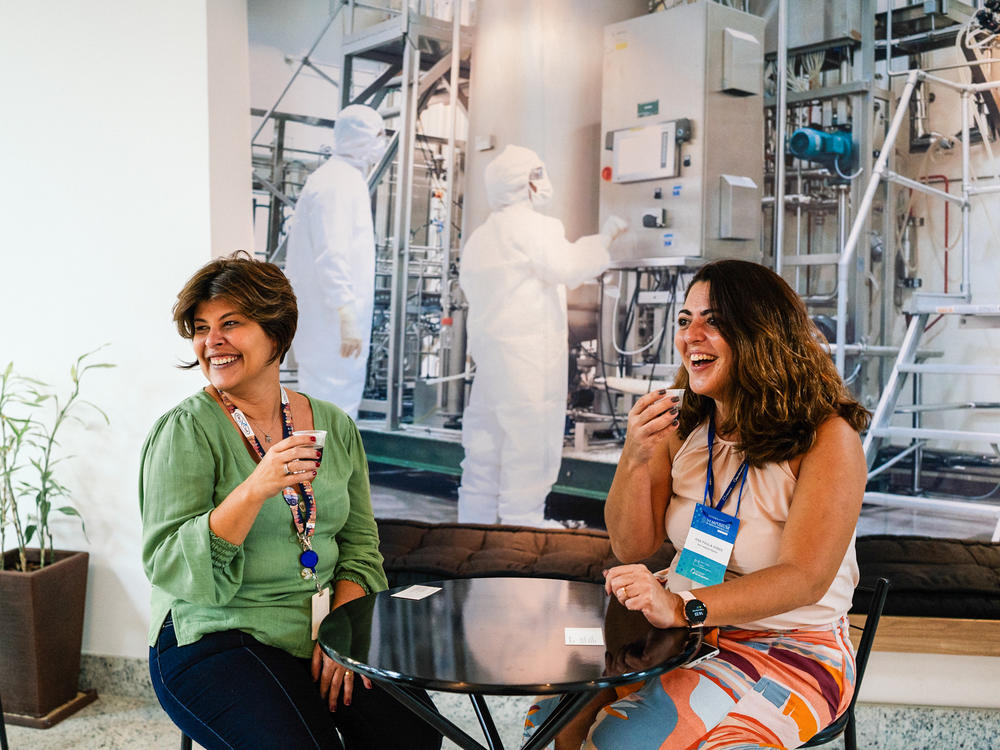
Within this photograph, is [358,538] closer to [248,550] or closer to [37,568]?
[248,550]

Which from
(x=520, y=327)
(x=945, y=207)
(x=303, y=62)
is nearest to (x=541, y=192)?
(x=520, y=327)

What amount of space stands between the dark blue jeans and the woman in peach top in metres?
0.29

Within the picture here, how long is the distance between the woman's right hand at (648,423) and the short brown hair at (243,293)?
2.28ft

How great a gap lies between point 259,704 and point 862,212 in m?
2.47

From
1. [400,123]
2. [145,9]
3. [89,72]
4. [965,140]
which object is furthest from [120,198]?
[965,140]

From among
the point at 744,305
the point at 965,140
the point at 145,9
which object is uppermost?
the point at 145,9

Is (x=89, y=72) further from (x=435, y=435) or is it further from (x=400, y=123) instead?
(x=435, y=435)

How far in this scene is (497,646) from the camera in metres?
1.37

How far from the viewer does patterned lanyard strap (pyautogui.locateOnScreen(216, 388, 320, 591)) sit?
166 cm

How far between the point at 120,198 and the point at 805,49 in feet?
7.78

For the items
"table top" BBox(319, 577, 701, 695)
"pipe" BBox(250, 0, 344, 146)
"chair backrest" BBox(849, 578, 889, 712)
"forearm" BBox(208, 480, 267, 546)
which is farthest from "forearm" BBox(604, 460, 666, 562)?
"pipe" BBox(250, 0, 344, 146)

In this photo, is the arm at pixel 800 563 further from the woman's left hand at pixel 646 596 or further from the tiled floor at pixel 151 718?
the tiled floor at pixel 151 718

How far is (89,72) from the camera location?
281 cm

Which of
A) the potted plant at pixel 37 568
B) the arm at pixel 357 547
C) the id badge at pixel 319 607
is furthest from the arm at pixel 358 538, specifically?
the potted plant at pixel 37 568
